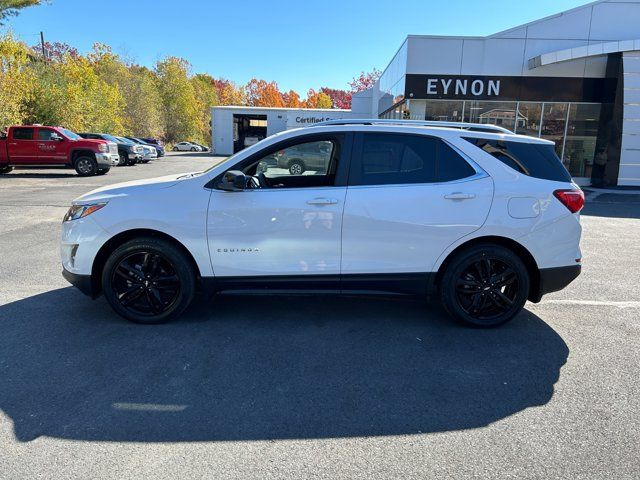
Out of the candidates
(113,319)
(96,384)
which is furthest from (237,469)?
(113,319)

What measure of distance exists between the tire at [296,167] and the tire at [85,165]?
16.9 metres

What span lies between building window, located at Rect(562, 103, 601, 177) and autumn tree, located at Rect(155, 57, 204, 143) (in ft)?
190

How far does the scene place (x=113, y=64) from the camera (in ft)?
170

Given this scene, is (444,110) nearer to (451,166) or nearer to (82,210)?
(451,166)

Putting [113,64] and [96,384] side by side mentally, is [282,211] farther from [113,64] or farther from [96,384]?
[113,64]

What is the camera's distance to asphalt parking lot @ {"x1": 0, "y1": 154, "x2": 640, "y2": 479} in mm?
2436

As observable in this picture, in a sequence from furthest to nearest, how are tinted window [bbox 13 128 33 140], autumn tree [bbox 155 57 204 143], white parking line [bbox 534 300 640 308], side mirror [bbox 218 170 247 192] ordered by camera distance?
1. autumn tree [bbox 155 57 204 143]
2. tinted window [bbox 13 128 33 140]
3. white parking line [bbox 534 300 640 308]
4. side mirror [bbox 218 170 247 192]

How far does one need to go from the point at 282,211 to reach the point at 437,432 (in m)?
2.13

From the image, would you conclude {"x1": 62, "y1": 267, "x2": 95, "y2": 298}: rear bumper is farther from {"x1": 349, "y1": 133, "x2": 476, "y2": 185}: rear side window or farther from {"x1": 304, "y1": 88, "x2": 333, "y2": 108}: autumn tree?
{"x1": 304, "y1": 88, "x2": 333, "y2": 108}: autumn tree

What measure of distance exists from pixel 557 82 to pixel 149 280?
19.2 metres

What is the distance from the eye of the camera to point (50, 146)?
18500mm

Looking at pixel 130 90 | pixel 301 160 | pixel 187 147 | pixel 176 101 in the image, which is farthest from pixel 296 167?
pixel 176 101

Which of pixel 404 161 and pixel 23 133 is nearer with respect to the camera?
pixel 404 161

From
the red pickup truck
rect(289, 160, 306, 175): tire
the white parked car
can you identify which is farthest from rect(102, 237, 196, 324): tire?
the white parked car
